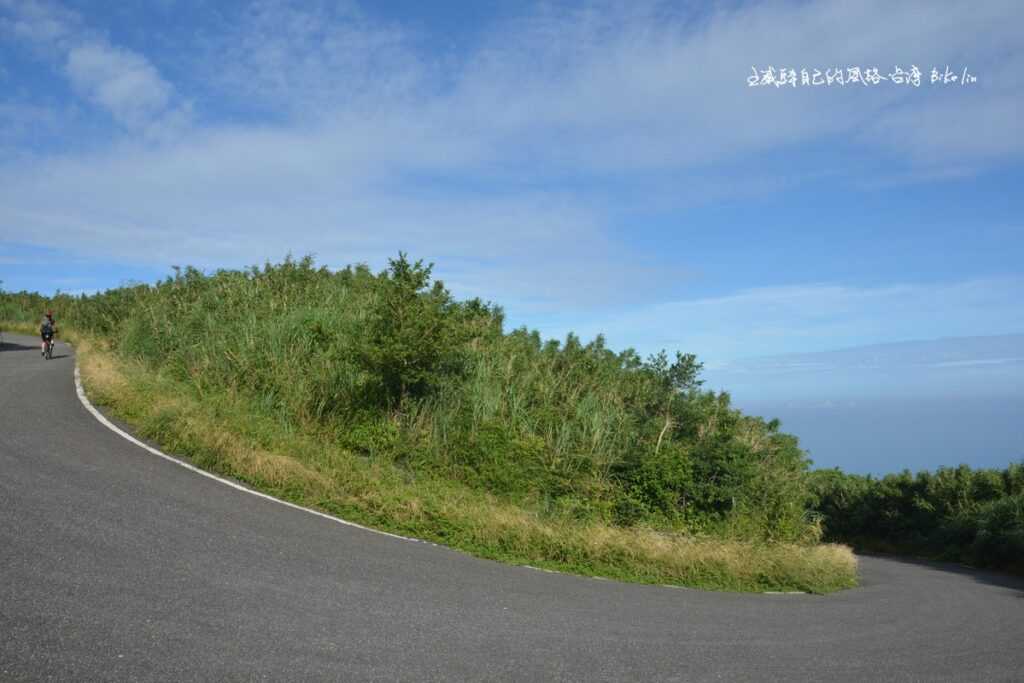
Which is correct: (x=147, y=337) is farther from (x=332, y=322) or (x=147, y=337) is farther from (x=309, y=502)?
(x=309, y=502)

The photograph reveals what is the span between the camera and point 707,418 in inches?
542

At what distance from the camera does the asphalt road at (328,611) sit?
483 centimetres

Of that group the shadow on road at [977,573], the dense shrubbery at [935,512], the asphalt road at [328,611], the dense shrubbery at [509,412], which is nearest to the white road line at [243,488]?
the asphalt road at [328,611]

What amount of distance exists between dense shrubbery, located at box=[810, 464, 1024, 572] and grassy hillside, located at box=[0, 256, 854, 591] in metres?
6.50

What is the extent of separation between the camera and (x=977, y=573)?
17.1 metres

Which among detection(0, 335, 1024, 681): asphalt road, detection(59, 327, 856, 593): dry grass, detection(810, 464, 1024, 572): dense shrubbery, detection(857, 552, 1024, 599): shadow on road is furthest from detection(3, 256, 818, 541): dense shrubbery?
detection(810, 464, 1024, 572): dense shrubbery

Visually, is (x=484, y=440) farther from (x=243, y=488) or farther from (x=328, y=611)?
(x=328, y=611)

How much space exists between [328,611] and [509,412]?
7.96 m

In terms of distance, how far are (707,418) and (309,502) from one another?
810 centimetres

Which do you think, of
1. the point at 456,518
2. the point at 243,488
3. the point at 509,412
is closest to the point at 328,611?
the point at 456,518

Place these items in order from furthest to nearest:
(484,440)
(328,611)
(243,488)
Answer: (484,440), (243,488), (328,611)

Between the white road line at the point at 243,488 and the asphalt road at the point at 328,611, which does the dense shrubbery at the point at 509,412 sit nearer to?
the white road line at the point at 243,488

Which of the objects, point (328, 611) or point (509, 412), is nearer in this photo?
point (328, 611)

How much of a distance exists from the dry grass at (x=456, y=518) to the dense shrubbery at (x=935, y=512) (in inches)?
313
